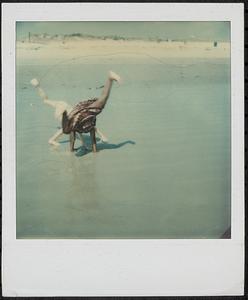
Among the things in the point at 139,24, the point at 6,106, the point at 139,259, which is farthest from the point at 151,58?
the point at 139,259

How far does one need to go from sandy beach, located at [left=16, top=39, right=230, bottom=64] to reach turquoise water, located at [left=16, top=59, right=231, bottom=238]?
0.03 m

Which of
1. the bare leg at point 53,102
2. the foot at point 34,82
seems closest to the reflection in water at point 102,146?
the bare leg at point 53,102

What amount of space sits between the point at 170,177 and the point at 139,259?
0.91 ft

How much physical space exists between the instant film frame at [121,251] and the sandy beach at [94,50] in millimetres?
48

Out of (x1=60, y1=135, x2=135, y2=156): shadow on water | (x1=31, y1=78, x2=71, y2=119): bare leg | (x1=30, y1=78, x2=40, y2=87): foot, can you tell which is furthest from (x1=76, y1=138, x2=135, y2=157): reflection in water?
(x1=30, y1=78, x2=40, y2=87): foot

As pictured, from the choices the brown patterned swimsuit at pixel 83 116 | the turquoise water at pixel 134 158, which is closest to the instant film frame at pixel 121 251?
the turquoise water at pixel 134 158

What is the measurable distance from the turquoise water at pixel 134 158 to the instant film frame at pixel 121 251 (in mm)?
30

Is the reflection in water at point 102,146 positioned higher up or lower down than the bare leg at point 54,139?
lower down

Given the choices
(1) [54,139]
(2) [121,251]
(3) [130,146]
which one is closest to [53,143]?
(1) [54,139]

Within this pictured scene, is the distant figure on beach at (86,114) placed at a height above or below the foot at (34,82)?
below

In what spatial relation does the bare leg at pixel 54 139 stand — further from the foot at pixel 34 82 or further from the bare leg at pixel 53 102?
the foot at pixel 34 82

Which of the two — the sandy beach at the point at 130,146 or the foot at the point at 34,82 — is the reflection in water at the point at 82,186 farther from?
the foot at the point at 34,82

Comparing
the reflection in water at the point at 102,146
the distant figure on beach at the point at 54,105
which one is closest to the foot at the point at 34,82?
the distant figure on beach at the point at 54,105

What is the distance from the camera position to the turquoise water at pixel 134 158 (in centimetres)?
163
